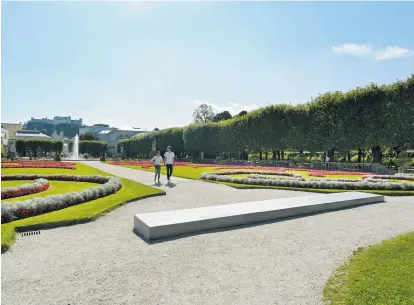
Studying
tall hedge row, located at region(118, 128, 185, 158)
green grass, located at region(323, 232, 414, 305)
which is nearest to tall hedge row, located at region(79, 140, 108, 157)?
tall hedge row, located at region(118, 128, 185, 158)

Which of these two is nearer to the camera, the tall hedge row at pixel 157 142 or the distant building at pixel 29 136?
the tall hedge row at pixel 157 142

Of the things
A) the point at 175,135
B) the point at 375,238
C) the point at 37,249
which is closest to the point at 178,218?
the point at 37,249

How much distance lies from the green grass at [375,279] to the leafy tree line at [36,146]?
93050 millimetres

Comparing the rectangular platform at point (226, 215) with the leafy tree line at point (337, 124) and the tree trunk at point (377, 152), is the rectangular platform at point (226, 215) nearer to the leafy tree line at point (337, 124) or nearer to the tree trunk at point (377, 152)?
the leafy tree line at point (337, 124)

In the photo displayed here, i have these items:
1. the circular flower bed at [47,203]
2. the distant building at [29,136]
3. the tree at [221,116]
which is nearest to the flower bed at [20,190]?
the circular flower bed at [47,203]

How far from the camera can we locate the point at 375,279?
5027 millimetres

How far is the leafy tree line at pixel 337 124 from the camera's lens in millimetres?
36250

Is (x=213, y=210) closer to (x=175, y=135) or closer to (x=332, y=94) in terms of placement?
(x=332, y=94)

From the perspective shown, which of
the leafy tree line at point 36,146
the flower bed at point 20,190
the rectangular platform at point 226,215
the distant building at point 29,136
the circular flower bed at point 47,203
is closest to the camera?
the rectangular platform at point 226,215

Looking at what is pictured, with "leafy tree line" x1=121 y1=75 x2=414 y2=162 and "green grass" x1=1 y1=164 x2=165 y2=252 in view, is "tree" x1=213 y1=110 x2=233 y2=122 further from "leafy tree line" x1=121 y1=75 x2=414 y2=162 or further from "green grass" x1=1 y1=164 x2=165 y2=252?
"green grass" x1=1 y1=164 x2=165 y2=252

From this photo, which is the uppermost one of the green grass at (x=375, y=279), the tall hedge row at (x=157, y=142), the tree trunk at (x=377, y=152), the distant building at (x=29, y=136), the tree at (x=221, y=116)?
the tree at (x=221, y=116)

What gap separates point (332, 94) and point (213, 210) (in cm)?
3863

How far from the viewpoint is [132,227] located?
8680 mm

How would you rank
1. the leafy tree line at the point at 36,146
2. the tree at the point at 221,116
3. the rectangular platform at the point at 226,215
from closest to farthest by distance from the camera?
1. the rectangular platform at the point at 226,215
2. the leafy tree line at the point at 36,146
3. the tree at the point at 221,116
